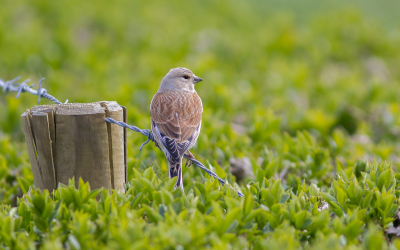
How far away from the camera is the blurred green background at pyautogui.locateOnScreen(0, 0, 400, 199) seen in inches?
217

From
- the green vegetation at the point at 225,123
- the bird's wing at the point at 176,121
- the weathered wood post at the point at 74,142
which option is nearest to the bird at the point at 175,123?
the bird's wing at the point at 176,121

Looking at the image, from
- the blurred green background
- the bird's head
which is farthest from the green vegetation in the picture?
the bird's head

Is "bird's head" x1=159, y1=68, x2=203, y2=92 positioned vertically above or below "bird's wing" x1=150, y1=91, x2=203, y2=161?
above

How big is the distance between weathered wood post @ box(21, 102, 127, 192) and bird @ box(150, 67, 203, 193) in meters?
0.60

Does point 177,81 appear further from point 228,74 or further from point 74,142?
point 228,74

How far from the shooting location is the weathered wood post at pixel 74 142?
306 centimetres

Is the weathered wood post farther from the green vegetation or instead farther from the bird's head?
the bird's head

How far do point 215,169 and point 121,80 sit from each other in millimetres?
5022

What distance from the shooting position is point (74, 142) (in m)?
3.09

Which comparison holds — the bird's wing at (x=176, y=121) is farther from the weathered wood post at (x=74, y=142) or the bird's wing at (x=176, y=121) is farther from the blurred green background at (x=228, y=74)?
the weathered wood post at (x=74, y=142)

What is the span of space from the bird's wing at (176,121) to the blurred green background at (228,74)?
0.85 ft

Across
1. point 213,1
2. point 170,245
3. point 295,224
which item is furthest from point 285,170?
point 213,1

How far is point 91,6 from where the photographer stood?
14633 millimetres

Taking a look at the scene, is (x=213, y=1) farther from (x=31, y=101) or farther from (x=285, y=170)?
(x=285, y=170)
